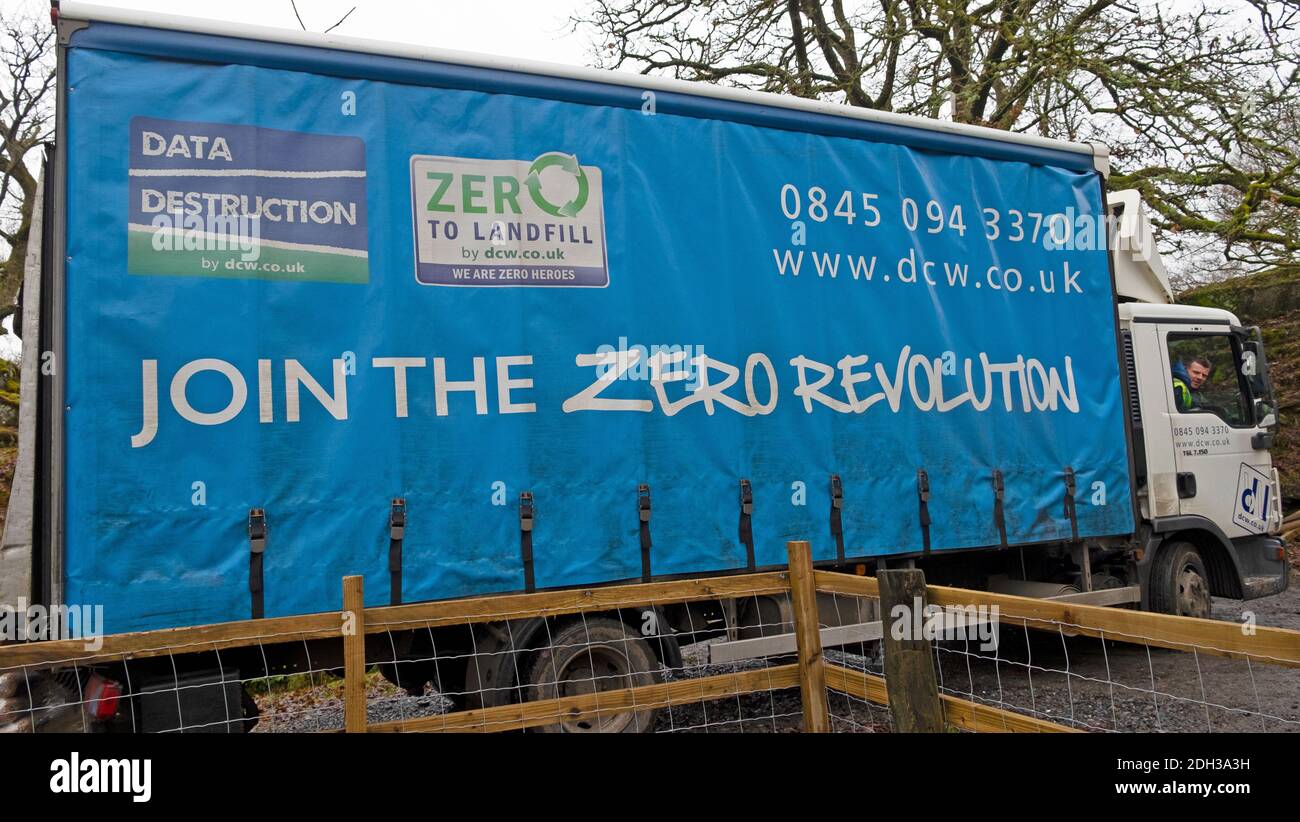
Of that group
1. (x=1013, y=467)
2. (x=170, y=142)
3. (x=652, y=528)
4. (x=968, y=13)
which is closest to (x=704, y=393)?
(x=652, y=528)

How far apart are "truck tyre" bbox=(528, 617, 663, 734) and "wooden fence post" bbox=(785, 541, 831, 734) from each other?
918 millimetres

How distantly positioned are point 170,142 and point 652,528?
113 inches

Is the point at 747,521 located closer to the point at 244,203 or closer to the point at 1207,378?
the point at 244,203

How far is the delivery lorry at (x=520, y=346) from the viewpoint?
388cm

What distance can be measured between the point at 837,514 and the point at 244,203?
3443 mm

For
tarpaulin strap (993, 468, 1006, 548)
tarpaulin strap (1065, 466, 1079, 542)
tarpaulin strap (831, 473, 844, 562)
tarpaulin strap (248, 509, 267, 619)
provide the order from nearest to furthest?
tarpaulin strap (248, 509, 267, 619)
tarpaulin strap (831, 473, 844, 562)
tarpaulin strap (993, 468, 1006, 548)
tarpaulin strap (1065, 466, 1079, 542)

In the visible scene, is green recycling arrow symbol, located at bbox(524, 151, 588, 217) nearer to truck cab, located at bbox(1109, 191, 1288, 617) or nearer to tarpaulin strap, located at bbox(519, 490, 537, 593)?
tarpaulin strap, located at bbox(519, 490, 537, 593)

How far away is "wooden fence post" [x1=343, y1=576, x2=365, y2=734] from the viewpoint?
3398 millimetres

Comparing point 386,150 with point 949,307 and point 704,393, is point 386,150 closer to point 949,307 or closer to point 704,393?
point 704,393

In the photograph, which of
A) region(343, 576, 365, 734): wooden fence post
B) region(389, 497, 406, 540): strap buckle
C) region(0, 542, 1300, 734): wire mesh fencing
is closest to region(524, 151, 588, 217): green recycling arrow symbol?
region(389, 497, 406, 540): strap buckle

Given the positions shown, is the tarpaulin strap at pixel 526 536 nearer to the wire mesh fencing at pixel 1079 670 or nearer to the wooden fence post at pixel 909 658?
the wire mesh fencing at pixel 1079 670

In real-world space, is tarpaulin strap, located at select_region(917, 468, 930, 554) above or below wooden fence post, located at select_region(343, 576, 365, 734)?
above

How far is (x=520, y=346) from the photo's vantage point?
459 cm

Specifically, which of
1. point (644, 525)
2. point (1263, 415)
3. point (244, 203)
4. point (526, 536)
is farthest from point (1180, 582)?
point (244, 203)
